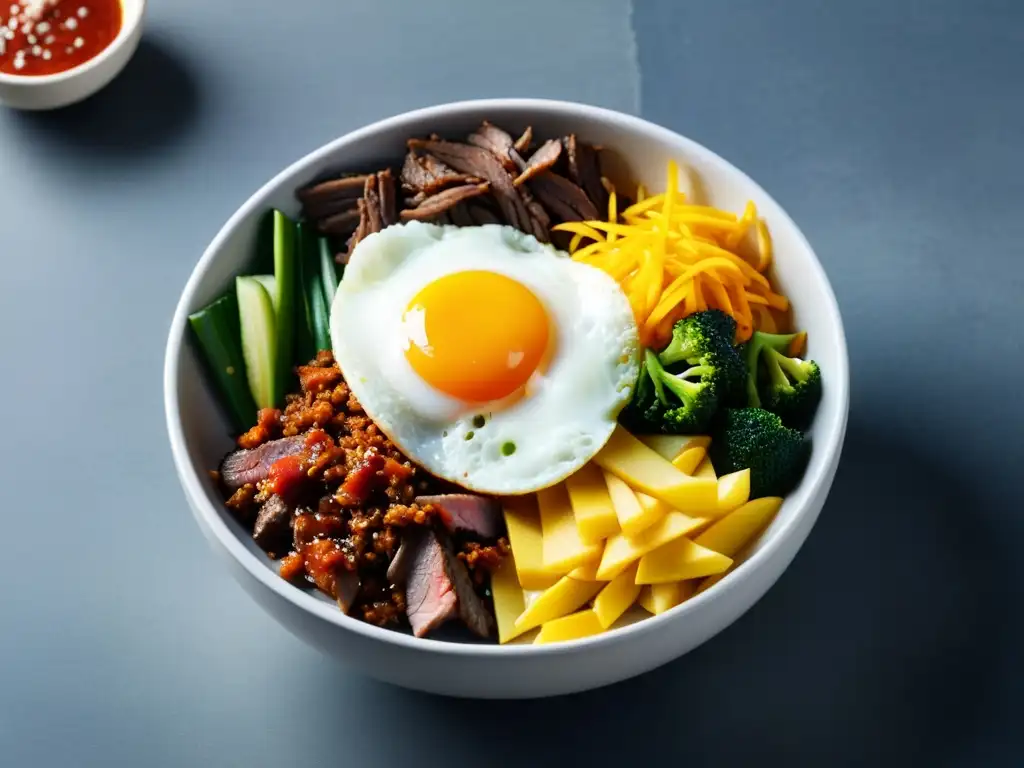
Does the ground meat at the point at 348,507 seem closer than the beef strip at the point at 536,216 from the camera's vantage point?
Yes

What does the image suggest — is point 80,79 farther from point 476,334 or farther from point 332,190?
point 476,334

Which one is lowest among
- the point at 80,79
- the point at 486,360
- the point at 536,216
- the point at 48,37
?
the point at 486,360

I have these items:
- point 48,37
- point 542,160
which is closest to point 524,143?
point 542,160

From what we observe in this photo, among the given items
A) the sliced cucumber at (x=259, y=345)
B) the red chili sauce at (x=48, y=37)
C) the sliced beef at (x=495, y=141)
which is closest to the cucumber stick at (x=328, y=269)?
the sliced cucumber at (x=259, y=345)

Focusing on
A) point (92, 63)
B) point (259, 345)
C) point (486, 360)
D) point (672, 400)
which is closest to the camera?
point (672, 400)

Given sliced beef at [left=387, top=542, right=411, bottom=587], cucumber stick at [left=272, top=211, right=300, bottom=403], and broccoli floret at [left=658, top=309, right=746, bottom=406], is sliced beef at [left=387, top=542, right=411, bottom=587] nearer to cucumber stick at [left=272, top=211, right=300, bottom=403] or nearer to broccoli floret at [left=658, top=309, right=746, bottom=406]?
cucumber stick at [left=272, top=211, right=300, bottom=403]

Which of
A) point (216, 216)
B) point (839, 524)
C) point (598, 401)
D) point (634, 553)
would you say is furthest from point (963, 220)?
point (216, 216)

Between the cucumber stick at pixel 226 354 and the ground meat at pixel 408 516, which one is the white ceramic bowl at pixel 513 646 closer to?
the cucumber stick at pixel 226 354
